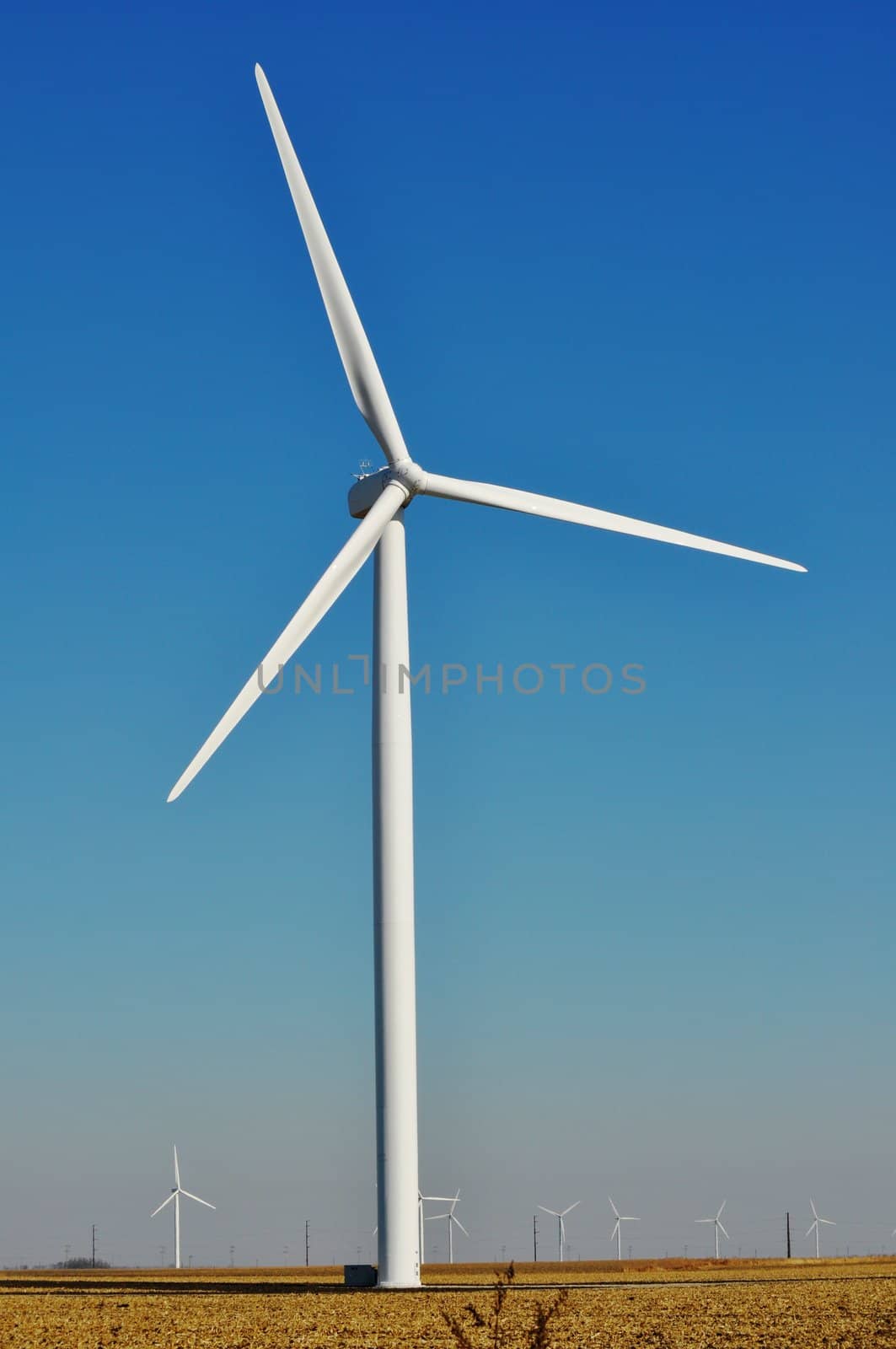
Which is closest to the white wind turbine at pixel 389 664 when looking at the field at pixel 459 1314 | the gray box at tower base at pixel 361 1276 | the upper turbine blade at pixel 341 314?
the upper turbine blade at pixel 341 314

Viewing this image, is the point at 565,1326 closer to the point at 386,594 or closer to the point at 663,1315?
the point at 663,1315

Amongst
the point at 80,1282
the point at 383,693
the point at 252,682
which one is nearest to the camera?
the point at 252,682

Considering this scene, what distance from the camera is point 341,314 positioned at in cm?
5191

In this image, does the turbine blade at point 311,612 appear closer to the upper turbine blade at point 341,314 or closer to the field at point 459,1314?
the upper turbine blade at point 341,314

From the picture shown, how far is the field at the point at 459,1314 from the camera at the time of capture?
30781 millimetres

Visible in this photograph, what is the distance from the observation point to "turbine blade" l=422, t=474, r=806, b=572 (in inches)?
2080

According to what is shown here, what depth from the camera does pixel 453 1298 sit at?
131 feet

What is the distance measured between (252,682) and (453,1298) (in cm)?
1707

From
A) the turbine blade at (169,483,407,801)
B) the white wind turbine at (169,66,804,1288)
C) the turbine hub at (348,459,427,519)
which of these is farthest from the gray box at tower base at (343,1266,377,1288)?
the turbine hub at (348,459,427,519)

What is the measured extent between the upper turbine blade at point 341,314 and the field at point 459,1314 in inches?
1018

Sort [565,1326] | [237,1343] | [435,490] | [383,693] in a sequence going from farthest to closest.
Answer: [435,490] → [383,693] → [565,1326] → [237,1343]

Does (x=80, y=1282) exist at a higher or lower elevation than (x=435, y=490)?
lower

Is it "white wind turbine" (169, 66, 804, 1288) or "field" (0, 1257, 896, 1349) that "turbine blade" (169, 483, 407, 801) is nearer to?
"white wind turbine" (169, 66, 804, 1288)

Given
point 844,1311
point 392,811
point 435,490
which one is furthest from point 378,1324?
point 435,490
